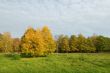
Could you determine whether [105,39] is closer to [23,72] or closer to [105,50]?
[105,50]

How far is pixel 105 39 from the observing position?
134250 millimetres

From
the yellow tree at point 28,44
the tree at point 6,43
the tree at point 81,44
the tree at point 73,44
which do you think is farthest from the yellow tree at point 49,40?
the tree at point 81,44

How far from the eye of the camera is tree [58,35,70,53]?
417ft

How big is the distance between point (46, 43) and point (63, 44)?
114ft

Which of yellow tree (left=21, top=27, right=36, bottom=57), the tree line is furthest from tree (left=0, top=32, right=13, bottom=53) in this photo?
yellow tree (left=21, top=27, right=36, bottom=57)

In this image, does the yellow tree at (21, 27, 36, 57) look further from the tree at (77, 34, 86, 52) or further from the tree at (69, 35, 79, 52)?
the tree at (77, 34, 86, 52)

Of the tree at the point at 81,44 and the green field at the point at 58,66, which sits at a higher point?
the tree at the point at 81,44

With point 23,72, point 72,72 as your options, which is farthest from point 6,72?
point 72,72

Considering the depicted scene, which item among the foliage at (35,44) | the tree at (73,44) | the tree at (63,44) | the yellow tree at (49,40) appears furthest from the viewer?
the tree at (63,44)

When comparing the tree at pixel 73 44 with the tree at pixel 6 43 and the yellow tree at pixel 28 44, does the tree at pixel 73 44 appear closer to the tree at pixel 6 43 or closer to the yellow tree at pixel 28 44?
the tree at pixel 6 43

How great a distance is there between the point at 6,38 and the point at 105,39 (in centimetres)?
4851

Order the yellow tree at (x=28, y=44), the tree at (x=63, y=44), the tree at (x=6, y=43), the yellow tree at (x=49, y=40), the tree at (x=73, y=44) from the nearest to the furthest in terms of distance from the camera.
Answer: the yellow tree at (x=28, y=44)
the yellow tree at (x=49, y=40)
the tree at (x=6, y=43)
the tree at (x=73, y=44)
the tree at (x=63, y=44)

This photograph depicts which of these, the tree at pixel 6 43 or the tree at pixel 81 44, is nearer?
the tree at pixel 6 43

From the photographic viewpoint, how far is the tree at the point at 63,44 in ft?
417
